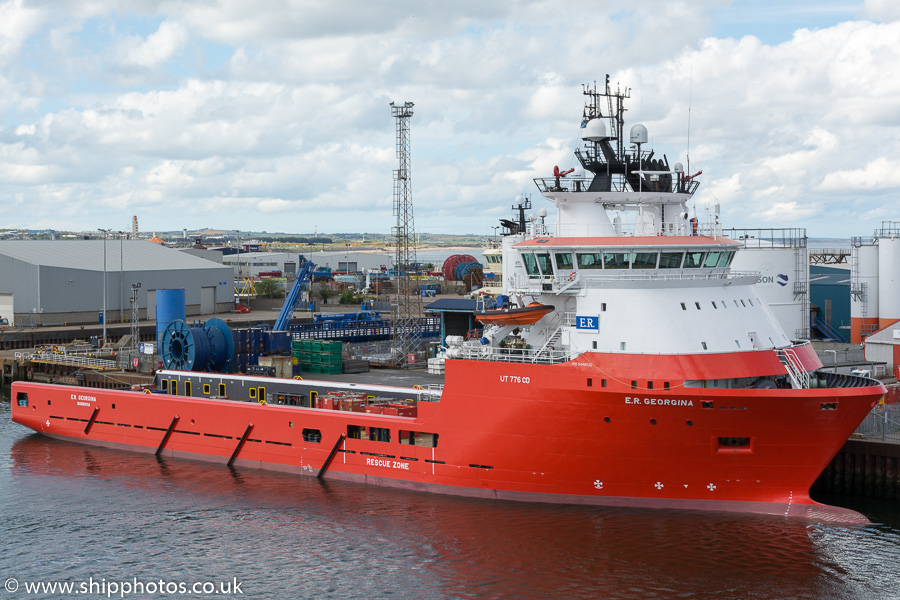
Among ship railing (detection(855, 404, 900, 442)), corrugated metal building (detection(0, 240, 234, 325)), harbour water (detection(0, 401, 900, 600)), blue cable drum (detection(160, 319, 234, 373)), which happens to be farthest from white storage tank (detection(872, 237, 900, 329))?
corrugated metal building (detection(0, 240, 234, 325))

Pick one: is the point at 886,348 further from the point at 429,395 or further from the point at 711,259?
the point at 429,395

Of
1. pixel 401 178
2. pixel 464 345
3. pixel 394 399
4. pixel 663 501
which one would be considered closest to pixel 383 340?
pixel 401 178

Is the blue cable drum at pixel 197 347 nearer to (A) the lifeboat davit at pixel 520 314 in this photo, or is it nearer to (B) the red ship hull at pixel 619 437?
(B) the red ship hull at pixel 619 437

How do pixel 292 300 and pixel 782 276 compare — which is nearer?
pixel 782 276

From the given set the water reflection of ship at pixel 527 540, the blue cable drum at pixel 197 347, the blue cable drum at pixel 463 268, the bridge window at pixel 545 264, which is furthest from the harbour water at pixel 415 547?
the blue cable drum at pixel 463 268

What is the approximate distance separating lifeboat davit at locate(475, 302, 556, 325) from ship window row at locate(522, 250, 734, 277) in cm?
116

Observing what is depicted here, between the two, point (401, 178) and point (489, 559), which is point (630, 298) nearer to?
point (489, 559)

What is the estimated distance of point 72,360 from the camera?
42062 millimetres

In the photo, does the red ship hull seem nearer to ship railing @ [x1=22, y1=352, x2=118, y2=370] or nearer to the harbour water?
the harbour water

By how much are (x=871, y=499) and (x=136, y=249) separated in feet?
206

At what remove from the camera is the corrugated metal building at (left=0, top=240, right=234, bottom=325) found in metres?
60.4

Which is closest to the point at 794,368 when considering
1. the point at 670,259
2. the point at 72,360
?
the point at 670,259

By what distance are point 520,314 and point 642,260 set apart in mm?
3385

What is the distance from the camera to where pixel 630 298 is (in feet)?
74.0
